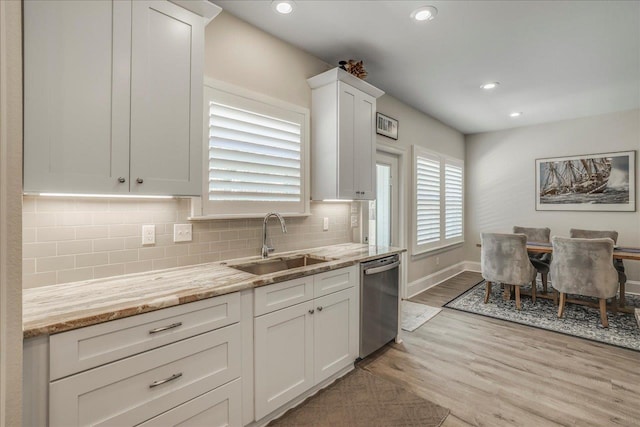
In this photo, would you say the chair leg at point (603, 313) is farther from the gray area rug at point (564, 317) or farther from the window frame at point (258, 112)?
the window frame at point (258, 112)

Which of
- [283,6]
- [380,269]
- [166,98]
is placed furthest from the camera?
[380,269]

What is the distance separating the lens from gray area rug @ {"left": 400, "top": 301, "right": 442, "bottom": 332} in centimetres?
342

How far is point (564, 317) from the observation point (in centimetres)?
360

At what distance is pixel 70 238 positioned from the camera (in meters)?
1.65

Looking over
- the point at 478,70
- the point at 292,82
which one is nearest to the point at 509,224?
the point at 478,70

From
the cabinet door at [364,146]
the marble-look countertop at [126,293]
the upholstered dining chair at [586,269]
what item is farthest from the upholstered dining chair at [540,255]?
the marble-look countertop at [126,293]

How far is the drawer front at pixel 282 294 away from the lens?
1790 mm

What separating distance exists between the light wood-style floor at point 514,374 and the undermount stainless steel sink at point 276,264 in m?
0.99

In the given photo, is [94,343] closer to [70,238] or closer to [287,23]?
[70,238]

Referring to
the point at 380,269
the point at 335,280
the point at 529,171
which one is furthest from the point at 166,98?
the point at 529,171

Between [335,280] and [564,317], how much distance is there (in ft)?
10.1

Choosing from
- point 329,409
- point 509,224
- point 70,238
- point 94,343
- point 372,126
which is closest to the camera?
point 94,343

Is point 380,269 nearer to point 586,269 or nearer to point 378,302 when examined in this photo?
point 378,302

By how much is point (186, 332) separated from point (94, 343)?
36 centimetres
